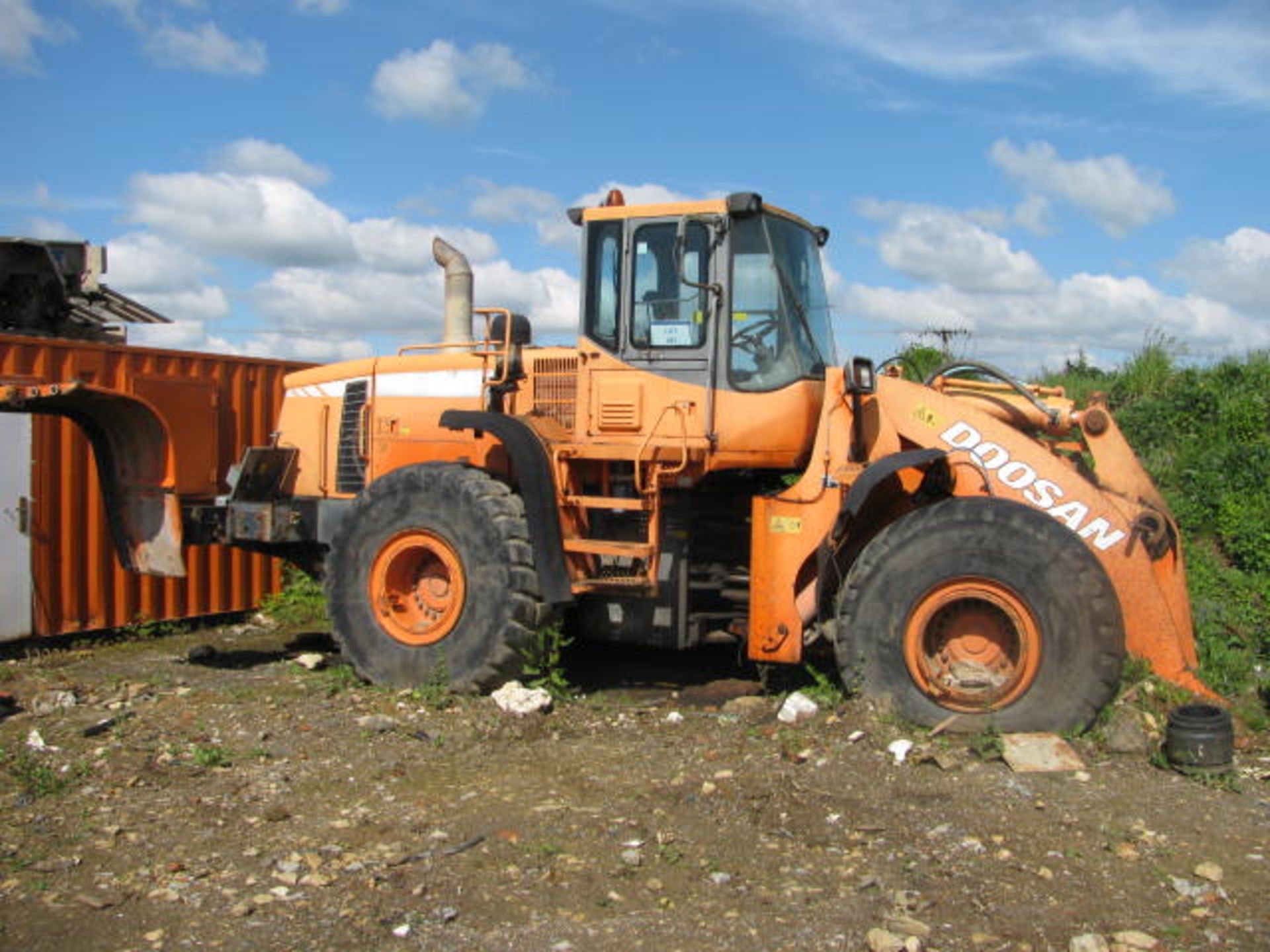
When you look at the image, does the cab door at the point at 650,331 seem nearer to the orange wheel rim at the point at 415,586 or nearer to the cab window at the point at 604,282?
the cab window at the point at 604,282

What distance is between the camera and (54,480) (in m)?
Result: 9.74

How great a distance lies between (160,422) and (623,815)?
5270mm

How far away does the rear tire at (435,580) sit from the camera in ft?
22.9

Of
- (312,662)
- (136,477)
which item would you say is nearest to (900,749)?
(312,662)

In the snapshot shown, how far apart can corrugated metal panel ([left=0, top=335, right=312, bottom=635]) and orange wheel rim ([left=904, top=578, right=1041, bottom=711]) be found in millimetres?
5585

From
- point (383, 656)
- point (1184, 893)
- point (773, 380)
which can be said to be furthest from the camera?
point (383, 656)

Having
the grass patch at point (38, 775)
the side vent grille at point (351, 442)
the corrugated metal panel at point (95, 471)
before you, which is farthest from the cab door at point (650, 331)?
the corrugated metal panel at point (95, 471)

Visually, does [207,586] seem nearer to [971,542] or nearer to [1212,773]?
[971,542]

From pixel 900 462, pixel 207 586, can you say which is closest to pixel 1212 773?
pixel 900 462

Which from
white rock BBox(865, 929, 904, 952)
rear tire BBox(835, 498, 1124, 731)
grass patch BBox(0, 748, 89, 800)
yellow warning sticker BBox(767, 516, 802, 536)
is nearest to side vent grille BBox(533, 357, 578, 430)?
yellow warning sticker BBox(767, 516, 802, 536)

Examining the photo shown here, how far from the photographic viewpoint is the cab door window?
699cm

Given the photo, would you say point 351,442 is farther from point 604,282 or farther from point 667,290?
point 667,290

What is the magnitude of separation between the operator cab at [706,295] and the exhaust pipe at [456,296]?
163 cm

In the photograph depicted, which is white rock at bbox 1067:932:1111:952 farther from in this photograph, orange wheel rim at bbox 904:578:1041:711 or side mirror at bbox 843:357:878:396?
side mirror at bbox 843:357:878:396
